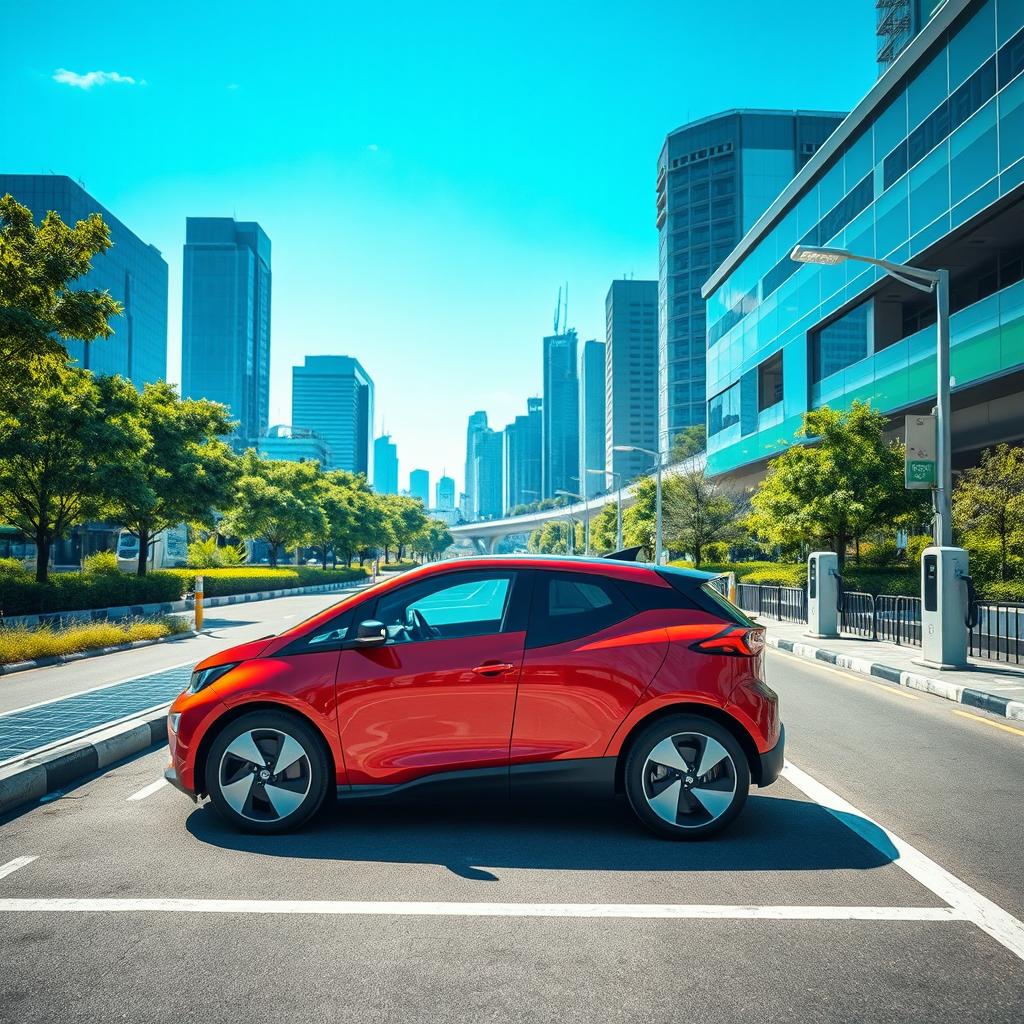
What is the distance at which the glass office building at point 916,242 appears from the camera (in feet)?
80.4

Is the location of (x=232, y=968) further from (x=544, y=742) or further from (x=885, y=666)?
(x=885, y=666)

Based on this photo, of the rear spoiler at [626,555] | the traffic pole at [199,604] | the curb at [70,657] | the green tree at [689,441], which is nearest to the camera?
the rear spoiler at [626,555]

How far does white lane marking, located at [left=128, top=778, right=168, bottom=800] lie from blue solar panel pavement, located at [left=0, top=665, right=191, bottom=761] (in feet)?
3.58

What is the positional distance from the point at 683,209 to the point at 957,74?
124849 millimetres

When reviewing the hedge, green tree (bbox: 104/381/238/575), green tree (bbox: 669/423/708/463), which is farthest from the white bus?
green tree (bbox: 669/423/708/463)

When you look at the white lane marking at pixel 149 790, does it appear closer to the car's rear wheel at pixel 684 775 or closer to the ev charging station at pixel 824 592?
the car's rear wheel at pixel 684 775

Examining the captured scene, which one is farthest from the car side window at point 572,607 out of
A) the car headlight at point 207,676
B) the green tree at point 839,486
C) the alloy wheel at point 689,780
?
the green tree at point 839,486

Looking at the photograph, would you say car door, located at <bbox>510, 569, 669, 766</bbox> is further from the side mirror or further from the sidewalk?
the sidewalk

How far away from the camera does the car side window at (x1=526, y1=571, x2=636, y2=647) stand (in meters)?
4.96

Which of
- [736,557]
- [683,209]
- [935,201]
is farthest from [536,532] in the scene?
[935,201]

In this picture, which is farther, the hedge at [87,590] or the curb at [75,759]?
the hedge at [87,590]

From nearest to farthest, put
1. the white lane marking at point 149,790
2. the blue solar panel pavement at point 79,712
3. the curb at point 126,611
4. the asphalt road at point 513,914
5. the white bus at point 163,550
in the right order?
the asphalt road at point 513,914 → the white lane marking at point 149,790 → the blue solar panel pavement at point 79,712 → the curb at point 126,611 → the white bus at point 163,550

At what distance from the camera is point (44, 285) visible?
43.2 ft

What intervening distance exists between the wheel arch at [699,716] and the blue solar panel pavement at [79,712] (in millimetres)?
4560
